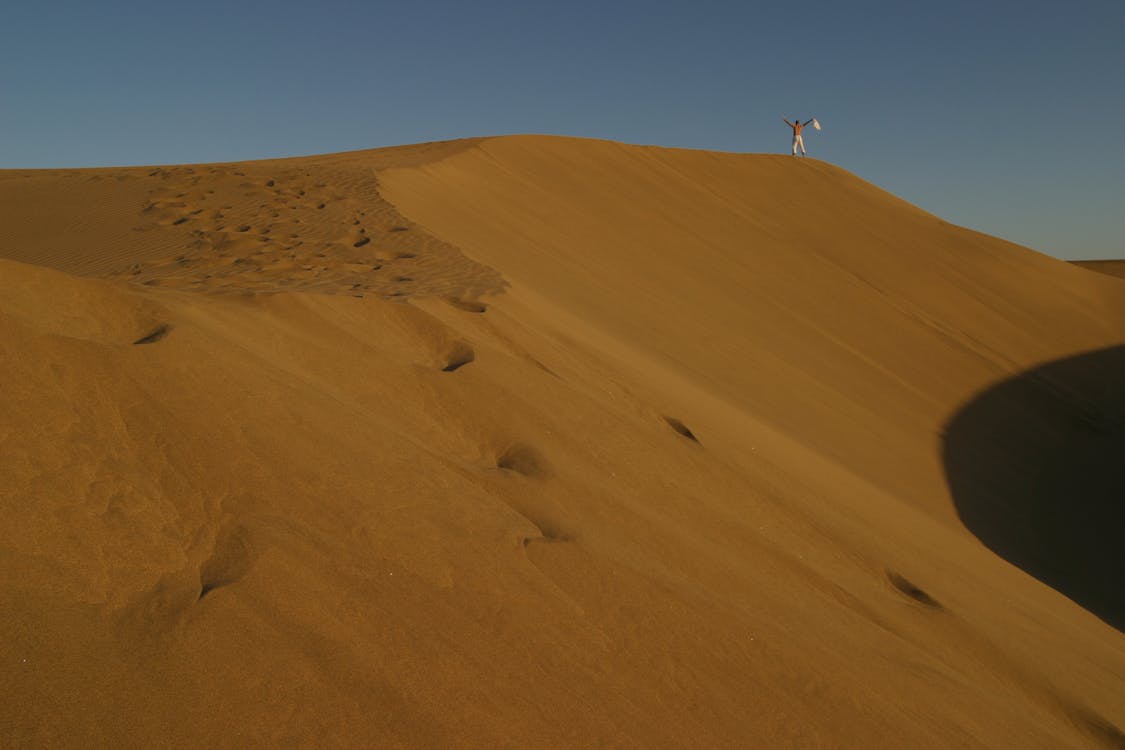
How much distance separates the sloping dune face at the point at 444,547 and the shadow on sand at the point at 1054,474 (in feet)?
2.39

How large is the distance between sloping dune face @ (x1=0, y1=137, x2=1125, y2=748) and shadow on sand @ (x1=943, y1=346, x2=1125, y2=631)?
28.6 inches

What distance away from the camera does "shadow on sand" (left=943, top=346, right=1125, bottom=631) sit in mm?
6590

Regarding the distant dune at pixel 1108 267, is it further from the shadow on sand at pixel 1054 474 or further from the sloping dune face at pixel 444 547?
the sloping dune face at pixel 444 547

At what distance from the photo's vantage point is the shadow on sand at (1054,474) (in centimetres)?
659

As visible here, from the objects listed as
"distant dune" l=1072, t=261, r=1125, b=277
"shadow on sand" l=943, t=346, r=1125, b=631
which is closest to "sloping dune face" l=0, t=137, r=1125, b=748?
"shadow on sand" l=943, t=346, r=1125, b=631

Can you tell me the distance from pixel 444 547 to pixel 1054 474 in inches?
336

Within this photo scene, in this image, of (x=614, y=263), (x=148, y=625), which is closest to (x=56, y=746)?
(x=148, y=625)

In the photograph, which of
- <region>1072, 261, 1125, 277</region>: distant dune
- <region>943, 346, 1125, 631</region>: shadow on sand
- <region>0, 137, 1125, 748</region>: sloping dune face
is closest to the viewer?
<region>0, 137, 1125, 748</region>: sloping dune face

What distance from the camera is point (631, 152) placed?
17.8 metres

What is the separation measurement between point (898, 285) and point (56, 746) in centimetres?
1430

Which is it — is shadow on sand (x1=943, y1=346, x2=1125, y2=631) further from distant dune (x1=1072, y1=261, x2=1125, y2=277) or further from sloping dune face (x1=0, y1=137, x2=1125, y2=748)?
distant dune (x1=1072, y1=261, x2=1125, y2=277)

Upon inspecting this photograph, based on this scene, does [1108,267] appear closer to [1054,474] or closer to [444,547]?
[1054,474]

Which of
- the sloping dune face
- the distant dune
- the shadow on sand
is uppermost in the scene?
the distant dune

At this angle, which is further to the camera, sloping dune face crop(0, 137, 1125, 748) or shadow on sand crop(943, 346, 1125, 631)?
shadow on sand crop(943, 346, 1125, 631)
